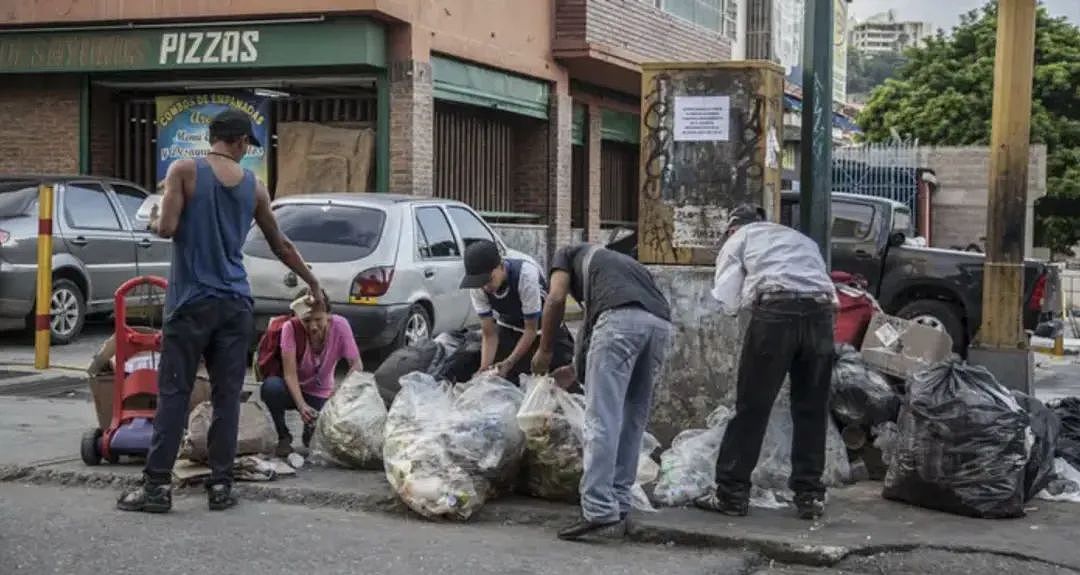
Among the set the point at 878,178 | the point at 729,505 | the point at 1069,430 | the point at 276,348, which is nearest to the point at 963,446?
the point at 729,505

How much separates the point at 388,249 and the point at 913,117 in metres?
28.1

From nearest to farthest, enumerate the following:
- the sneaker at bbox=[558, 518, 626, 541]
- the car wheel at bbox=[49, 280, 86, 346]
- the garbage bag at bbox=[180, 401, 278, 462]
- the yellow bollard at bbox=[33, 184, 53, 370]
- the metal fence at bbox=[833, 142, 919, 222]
→ the sneaker at bbox=[558, 518, 626, 541]
the garbage bag at bbox=[180, 401, 278, 462]
the yellow bollard at bbox=[33, 184, 53, 370]
the car wheel at bbox=[49, 280, 86, 346]
the metal fence at bbox=[833, 142, 919, 222]

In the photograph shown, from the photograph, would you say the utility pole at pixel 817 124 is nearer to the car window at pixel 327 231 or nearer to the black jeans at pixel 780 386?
the black jeans at pixel 780 386

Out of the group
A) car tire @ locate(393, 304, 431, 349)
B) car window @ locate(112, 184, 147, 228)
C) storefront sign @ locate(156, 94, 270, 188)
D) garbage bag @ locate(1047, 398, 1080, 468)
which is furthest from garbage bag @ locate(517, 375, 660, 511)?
storefront sign @ locate(156, 94, 270, 188)

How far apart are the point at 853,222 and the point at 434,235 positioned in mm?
5193

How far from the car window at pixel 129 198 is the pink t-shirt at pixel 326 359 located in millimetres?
6954

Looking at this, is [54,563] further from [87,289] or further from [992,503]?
[87,289]

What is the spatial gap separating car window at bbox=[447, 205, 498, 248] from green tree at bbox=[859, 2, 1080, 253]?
2389 cm

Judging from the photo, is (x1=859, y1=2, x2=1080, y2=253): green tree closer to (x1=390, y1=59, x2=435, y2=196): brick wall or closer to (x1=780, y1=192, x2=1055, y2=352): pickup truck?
(x1=780, y1=192, x2=1055, y2=352): pickup truck

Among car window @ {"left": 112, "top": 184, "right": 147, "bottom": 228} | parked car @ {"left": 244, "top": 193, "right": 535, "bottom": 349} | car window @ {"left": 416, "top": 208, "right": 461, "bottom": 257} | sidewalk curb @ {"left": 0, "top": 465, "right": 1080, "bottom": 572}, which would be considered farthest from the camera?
car window @ {"left": 112, "top": 184, "right": 147, "bottom": 228}

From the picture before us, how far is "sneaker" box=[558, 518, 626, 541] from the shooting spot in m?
6.00

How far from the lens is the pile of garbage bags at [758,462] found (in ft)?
22.0

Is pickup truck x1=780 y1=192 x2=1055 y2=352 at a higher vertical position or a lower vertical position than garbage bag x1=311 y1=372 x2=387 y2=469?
higher

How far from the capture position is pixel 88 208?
13.5m
